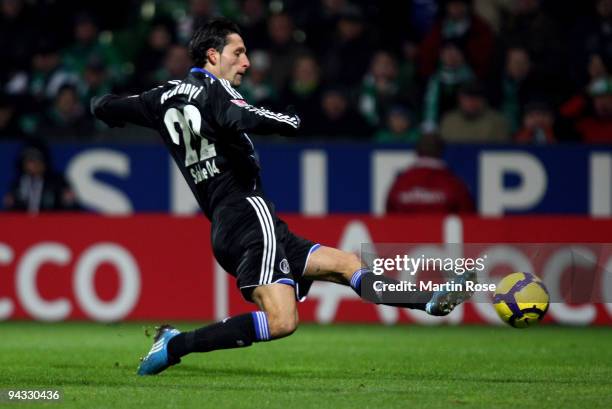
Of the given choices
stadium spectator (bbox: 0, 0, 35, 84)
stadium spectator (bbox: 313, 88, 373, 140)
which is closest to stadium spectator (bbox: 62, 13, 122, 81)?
stadium spectator (bbox: 0, 0, 35, 84)

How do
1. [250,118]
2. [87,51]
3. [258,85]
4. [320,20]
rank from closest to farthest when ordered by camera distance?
[250,118] < [258,85] < [320,20] < [87,51]

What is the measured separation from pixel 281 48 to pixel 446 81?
1.98m

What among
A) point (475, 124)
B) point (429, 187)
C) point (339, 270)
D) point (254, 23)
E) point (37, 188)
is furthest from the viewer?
point (254, 23)

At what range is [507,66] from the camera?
14359mm

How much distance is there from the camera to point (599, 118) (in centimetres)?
1384

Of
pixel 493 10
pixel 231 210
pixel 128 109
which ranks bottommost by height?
pixel 231 210

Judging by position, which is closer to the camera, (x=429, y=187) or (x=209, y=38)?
(x=209, y=38)

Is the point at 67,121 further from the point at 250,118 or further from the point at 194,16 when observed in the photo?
the point at 250,118

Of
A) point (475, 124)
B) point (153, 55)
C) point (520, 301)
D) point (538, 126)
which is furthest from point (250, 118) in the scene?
point (153, 55)

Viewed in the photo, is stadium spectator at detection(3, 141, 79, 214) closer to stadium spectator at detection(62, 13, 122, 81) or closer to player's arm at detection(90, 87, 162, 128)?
stadium spectator at detection(62, 13, 122, 81)

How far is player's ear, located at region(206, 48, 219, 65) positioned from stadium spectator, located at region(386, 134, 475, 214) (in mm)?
4773

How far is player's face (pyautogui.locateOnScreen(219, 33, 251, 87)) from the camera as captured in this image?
7770mm

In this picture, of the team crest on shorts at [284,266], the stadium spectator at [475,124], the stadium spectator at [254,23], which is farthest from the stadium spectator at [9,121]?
the team crest on shorts at [284,266]

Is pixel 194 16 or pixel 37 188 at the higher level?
pixel 194 16
